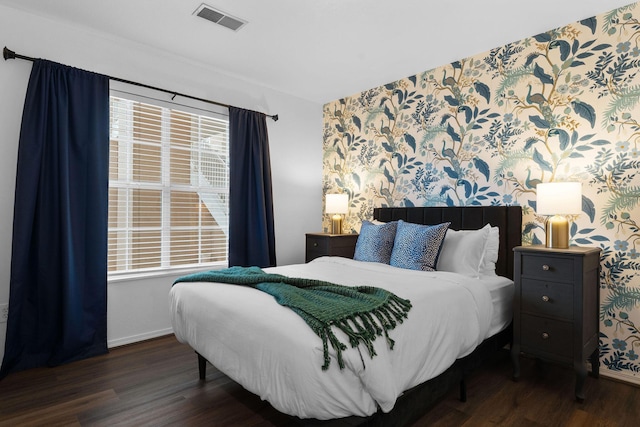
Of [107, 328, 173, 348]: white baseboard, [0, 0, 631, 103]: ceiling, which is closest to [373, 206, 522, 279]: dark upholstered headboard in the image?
[0, 0, 631, 103]: ceiling

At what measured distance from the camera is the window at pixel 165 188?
318 centimetres

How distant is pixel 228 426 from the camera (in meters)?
1.94

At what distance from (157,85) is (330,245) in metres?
2.29

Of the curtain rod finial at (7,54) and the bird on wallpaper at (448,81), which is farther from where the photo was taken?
the bird on wallpaper at (448,81)

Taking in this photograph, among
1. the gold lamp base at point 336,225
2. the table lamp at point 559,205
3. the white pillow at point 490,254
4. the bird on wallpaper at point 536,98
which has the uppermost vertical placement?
the bird on wallpaper at point 536,98

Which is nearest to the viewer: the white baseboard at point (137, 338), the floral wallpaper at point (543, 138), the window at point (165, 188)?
the floral wallpaper at point (543, 138)

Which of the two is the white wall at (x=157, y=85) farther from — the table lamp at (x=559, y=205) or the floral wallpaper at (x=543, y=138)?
the table lamp at (x=559, y=205)

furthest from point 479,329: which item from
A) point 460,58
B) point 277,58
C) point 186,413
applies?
point 277,58

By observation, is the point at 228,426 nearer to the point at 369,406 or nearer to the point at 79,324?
the point at 369,406

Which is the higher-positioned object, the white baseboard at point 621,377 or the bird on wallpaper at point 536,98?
the bird on wallpaper at point 536,98

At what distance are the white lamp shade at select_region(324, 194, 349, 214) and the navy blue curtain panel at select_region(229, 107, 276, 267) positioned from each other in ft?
2.20

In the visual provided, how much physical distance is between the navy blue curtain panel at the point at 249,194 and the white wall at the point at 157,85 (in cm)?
26

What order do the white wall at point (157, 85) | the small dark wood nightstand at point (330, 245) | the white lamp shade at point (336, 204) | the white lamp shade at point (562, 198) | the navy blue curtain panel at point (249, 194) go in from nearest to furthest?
the white lamp shade at point (562, 198)
the white wall at point (157, 85)
the navy blue curtain panel at point (249, 194)
the small dark wood nightstand at point (330, 245)
the white lamp shade at point (336, 204)

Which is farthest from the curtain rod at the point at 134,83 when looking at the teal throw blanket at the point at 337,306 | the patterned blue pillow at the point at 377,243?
the teal throw blanket at the point at 337,306
